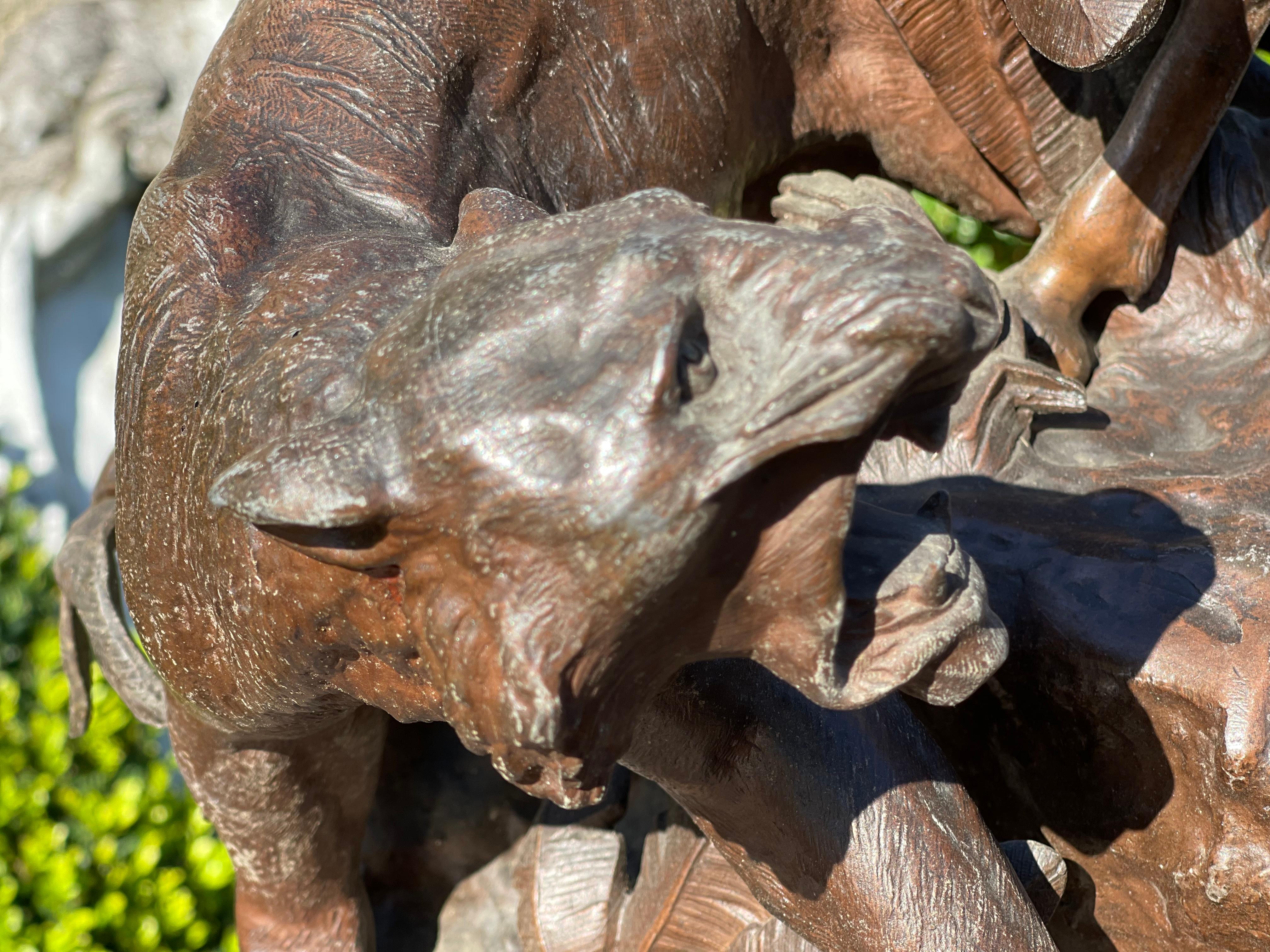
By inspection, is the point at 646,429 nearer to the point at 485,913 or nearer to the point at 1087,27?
the point at 1087,27

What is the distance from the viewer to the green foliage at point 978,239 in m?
2.96

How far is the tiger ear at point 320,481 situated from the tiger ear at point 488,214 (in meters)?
0.16

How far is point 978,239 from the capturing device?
3.03 meters

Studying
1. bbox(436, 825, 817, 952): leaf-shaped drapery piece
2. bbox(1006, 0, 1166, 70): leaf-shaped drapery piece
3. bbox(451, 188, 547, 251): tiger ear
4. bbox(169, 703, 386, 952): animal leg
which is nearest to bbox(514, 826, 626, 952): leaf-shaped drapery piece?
bbox(436, 825, 817, 952): leaf-shaped drapery piece

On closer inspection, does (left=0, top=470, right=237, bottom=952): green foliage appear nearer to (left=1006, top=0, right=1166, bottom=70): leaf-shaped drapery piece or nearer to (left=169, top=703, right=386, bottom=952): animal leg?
(left=169, top=703, right=386, bottom=952): animal leg

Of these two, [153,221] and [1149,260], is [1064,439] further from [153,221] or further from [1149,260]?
[153,221]

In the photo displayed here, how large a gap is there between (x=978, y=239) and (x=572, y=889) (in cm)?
224

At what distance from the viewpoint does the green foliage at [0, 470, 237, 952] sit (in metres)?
1.78

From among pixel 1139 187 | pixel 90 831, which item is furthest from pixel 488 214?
pixel 90 831

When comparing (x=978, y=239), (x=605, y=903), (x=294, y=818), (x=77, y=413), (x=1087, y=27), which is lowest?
(x=978, y=239)

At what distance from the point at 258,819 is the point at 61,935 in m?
0.86

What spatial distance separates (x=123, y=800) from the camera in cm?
193

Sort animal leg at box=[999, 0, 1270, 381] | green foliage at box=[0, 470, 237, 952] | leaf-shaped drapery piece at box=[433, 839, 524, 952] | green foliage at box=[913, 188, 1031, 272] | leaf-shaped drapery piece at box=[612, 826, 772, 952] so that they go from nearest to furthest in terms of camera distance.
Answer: leaf-shaped drapery piece at box=[612, 826, 772, 952], animal leg at box=[999, 0, 1270, 381], leaf-shaped drapery piece at box=[433, 839, 524, 952], green foliage at box=[0, 470, 237, 952], green foliage at box=[913, 188, 1031, 272]

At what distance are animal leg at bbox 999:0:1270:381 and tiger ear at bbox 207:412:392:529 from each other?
36.2 inches
